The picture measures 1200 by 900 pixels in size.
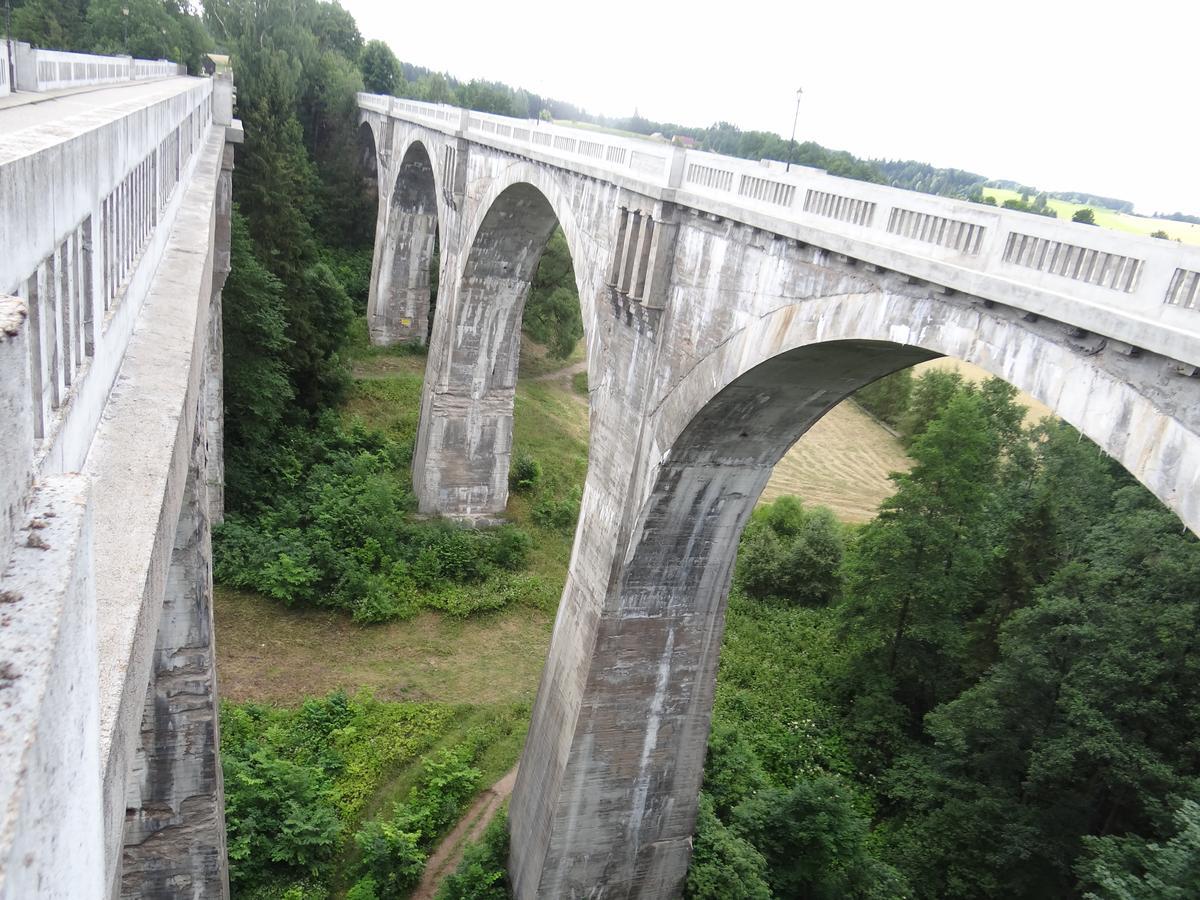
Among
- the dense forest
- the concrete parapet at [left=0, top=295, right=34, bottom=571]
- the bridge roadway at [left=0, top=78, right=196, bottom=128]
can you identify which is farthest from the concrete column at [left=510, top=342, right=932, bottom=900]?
the concrete parapet at [left=0, top=295, right=34, bottom=571]

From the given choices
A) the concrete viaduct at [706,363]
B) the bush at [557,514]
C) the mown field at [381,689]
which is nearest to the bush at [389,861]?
the mown field at [381,689]

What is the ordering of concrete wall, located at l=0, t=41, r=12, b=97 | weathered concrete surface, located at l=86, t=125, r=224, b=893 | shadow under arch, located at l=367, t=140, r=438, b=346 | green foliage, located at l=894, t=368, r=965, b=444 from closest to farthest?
weathered concrete surface, located at l=86, t=125, r=224, b=893 < concrete wall, located at l=0, t=41, r=12, b=97 < green foliage, located at l=894, t=368, r=965, b=444 < shadow under arch, located at l=367, t=140, r=438, b=346

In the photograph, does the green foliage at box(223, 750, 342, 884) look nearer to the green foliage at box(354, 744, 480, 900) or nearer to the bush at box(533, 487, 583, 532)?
the green foliage at box(354, 744, 480, 900)

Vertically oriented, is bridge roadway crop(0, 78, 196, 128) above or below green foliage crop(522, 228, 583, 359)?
above

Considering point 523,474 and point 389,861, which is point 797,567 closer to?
point 523,474

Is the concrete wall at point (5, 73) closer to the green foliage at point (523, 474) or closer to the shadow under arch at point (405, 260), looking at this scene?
the green foliage at point (523, 474)

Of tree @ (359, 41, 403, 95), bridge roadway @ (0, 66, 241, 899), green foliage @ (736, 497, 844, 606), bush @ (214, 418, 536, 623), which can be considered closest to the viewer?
bridge roadway @ (0, 66, 241, 899)

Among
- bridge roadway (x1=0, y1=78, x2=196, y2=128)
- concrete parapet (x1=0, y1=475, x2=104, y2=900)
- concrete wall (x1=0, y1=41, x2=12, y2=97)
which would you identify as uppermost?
concrete wall (x1=0, y1=41, x2=12, y2=97)

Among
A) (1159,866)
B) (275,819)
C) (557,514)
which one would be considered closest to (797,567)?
(557,514)
